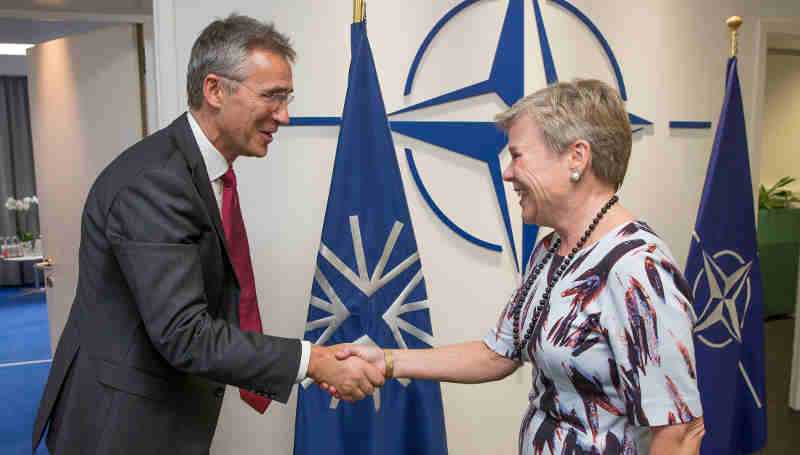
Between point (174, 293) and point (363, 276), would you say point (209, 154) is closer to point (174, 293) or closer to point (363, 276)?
point (174, 293)

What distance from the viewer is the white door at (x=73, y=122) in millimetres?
3043

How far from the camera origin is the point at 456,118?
8.78 feet

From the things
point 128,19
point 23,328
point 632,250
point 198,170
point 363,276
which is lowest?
point 23,328

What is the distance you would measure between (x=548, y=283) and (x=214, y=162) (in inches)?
35.9

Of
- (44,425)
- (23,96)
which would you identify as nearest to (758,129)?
(44,425)

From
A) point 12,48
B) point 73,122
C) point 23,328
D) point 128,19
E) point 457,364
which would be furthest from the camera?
point 12,48

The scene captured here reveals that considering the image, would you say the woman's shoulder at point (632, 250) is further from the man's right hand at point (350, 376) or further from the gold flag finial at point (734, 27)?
the gold flag finial at point (734, 27)

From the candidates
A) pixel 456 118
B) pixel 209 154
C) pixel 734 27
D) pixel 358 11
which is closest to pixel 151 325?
pixel 209 154

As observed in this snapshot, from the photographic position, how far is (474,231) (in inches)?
109

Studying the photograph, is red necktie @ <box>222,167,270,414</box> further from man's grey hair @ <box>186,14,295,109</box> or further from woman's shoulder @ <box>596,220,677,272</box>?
woman's shoulder @ <box>596,220,677,272</box>

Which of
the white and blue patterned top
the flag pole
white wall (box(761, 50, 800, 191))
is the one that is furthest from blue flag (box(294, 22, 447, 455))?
white wall (box(761, 50, 800, 191))

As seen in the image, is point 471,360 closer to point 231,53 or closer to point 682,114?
point 231,53

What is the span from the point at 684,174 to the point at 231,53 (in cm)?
249

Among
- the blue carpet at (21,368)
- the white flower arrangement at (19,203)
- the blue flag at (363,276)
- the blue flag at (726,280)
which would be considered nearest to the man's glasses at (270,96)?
the blue flag at (363,276)
